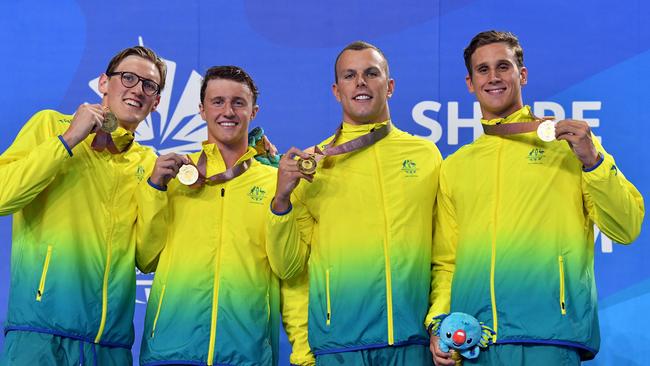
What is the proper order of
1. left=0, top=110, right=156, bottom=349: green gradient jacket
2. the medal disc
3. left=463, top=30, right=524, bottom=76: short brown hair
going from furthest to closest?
left=463, top=30, right=524, bottom=76: short brown hair, left=0, top=110, right=156, bottom=349: green gradient jacket, the medal disc

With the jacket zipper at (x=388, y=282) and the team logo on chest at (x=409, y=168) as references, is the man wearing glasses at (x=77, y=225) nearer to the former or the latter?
the jacket zipper at (x=388, y=282)

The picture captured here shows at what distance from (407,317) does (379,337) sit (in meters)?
0.13

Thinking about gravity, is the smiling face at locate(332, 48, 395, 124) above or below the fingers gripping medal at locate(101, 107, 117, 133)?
above

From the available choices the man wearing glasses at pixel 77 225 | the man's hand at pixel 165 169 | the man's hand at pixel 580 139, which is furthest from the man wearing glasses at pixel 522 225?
the man wearing glasses at pixel 77 225

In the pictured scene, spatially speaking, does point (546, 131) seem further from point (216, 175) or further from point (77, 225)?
point (77, 225)

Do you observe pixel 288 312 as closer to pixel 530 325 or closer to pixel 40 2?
pixel 530 325

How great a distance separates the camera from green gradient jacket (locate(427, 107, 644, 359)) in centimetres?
309

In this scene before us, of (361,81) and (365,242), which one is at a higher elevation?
(361,81)

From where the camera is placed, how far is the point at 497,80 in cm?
341

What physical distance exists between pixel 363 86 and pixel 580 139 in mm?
970

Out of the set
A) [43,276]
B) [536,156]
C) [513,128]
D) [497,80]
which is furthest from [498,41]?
[43,276]

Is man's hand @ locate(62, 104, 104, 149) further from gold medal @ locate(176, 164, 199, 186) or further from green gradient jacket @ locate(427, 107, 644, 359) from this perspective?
green gradient jacket @ locate(427, 107, 644, 359)

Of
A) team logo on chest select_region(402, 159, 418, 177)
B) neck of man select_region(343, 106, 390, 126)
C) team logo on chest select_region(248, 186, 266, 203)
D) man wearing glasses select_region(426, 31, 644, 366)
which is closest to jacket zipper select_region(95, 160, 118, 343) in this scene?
team logo on chest select_region(248, 186, 266, 203)

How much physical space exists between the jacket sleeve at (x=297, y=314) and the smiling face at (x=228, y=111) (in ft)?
2.14
